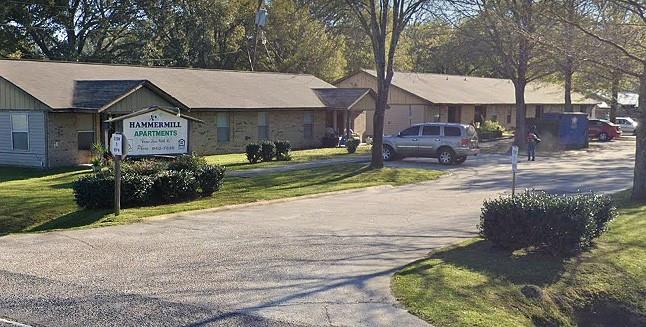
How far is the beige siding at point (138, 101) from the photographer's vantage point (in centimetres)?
2684

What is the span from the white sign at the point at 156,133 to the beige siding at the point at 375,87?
29424 mm

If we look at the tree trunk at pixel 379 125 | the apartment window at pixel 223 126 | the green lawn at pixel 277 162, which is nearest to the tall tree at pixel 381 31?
the tree trunk at pixel 379 125

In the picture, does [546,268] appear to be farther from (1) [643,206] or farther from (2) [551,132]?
(2) [551,132]

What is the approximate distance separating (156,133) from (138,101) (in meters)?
10.1

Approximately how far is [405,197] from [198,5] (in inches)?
1352

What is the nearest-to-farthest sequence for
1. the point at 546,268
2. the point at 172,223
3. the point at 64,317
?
the point at 64,317 → the point at 546,268 → the point at 172,223

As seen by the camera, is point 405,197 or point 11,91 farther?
point 11,91

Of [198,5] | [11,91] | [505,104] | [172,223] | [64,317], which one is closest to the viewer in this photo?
[64,317]

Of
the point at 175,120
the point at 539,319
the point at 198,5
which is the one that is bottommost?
the point at 539,319

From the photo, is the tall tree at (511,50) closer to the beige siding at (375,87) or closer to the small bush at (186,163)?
the beige siding at (375,87)

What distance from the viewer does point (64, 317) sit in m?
7.30

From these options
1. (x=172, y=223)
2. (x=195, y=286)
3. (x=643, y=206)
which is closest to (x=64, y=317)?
(x=195, y=286)

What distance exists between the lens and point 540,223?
34.5 ft

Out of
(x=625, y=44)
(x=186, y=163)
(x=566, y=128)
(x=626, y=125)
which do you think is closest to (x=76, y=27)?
(x=566, y=128)
